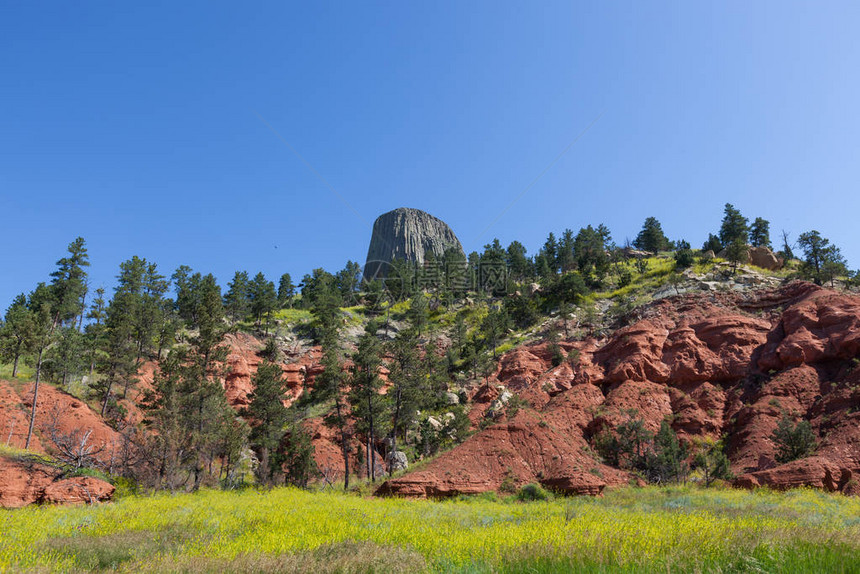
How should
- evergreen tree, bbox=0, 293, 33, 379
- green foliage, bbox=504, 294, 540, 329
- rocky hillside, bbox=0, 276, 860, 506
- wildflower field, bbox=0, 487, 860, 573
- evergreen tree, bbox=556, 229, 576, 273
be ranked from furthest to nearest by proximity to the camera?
evergreen tree, bbox=556, 229, 576, 273
green foliage, bbox=504, 294, 540, 329
evergreen tree, bbox=0, 293, 33, 379
rocky hillside, bbox=0, 276, 860, 506
wildflower field, bbox=0, 487, 860, 573

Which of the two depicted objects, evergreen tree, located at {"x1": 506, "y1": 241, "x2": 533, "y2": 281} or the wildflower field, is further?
evergreen tree, located at {"x1": 506, "y1": 241, "x2": 533, "y2": 281}

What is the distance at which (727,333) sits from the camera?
4525cm

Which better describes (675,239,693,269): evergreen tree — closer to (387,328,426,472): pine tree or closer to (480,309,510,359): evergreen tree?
(480,309,510,359): evergreen tree

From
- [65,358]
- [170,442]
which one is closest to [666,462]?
[170,442]

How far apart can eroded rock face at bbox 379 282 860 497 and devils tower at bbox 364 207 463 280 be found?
88265 millimetres

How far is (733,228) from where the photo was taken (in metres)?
82.6

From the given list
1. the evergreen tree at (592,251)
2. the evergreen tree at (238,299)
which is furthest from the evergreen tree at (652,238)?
the evergreen tree at (238,299)

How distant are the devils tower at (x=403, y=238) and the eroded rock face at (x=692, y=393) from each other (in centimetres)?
8827

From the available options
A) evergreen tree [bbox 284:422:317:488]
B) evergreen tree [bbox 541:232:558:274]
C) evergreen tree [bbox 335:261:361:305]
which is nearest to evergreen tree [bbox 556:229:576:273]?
evergreen tree [bbox 541:232:558:274]

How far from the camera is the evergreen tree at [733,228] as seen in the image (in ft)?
269

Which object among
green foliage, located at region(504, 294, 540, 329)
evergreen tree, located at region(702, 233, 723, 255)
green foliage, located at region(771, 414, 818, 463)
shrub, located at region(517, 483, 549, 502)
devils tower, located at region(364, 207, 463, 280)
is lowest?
shrub, located at region(517, 483, 549, 502)

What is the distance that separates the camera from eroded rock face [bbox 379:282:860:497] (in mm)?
27891

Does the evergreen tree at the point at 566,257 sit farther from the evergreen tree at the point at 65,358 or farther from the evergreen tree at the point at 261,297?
the evergreen tree at the point at 65,358

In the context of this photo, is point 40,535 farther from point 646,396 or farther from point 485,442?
point 646,396
